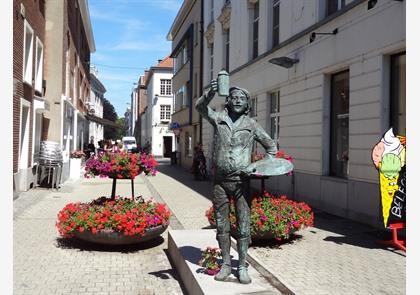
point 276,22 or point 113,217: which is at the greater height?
point 276,22

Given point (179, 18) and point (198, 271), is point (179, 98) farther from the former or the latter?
point (198, 271)

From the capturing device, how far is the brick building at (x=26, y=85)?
523 inches

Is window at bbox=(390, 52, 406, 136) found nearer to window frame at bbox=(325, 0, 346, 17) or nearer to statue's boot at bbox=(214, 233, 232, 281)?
window frame at bbox=(325, 0, 346, 17)

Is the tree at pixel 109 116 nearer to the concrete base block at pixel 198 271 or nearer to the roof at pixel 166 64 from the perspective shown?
the roof at pixel 166 64

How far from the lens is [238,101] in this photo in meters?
4.91

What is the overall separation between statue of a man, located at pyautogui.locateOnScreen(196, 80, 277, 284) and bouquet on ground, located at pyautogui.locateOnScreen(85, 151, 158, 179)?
2.96 meters

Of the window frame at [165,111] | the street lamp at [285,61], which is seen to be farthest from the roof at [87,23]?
the street lamp at [285,61]

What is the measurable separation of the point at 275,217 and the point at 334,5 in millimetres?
7073

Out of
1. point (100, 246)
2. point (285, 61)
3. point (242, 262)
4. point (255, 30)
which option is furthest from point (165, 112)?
point (242, 262)

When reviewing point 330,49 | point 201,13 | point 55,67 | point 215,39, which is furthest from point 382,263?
point 201,13

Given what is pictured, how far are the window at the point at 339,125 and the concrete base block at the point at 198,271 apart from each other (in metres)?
5.26

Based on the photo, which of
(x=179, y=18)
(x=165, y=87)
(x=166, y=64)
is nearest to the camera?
(x=179, y=18)

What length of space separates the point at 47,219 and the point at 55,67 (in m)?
11.7

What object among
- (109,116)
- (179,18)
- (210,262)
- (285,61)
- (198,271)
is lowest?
(198,271)
